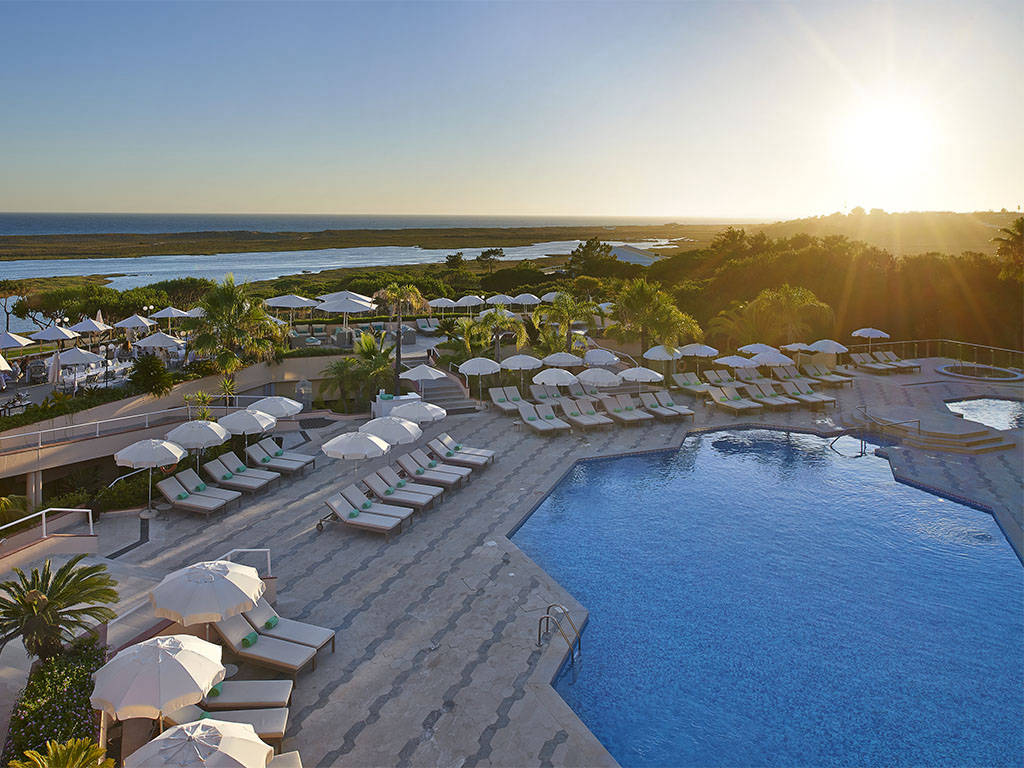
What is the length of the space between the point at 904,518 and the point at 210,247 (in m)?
155

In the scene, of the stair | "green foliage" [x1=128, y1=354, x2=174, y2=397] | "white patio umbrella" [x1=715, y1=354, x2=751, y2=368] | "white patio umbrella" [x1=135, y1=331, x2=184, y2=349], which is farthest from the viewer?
"white patio umbrella" [x1=715, y1=354, x2=751, y2=368]

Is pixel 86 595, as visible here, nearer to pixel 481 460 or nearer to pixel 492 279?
pixel 481 460

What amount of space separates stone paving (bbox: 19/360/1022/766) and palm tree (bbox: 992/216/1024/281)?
67.2 feet

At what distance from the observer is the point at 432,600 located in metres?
9.87

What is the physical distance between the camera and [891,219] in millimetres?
151750

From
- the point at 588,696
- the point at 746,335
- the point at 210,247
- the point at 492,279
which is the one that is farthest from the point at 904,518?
the point at 210,247

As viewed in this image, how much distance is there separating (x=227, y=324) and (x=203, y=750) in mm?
15016

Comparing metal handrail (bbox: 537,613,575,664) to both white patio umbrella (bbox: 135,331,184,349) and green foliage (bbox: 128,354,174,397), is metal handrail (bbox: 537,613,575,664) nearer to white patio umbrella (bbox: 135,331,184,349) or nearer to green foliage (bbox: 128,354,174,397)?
green foliage (bbox: 128,354,174,397)

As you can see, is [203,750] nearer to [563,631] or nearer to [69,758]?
[69,758]

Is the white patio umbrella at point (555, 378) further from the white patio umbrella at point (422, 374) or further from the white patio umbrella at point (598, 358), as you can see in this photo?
the white patio umbrella at point (422, 374)

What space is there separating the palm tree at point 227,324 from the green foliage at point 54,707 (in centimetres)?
1180

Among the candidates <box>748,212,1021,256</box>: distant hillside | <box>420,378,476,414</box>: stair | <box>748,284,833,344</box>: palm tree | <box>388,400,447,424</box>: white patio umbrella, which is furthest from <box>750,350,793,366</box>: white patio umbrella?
<box>748,212,1021,256</box>: distant hillside

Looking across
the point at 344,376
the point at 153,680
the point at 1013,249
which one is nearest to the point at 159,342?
the point at 344,376

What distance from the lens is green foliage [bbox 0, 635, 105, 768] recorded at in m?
6.02
